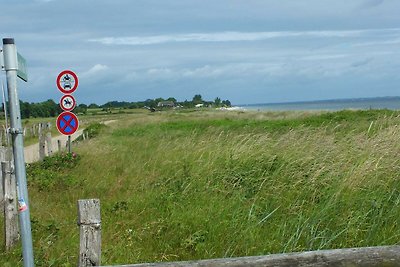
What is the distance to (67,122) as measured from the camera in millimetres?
15781

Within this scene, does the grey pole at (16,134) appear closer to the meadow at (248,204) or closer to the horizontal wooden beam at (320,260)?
the horizontal wooden beam at (320,260)

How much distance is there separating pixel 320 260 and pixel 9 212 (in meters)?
4.62

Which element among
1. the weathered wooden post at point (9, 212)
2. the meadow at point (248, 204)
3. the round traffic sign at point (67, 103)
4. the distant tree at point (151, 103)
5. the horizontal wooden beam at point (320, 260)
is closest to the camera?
the horizontal wooden beam at point (320, 260)

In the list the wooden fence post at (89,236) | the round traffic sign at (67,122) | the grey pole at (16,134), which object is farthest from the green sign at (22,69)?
the round traffic sign at (67,122)

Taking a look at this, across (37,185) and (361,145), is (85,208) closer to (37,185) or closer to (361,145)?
(361,145)

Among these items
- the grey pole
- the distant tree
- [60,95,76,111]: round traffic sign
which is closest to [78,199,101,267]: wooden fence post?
the grey pole

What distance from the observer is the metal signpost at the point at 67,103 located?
15711 millimetres

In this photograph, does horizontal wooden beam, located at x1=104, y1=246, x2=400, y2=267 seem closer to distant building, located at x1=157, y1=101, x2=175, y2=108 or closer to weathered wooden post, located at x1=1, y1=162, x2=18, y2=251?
weathered wooden post, located at x1=1, y1=162, x2=18, y2=251

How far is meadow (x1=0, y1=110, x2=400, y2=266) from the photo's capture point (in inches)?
225

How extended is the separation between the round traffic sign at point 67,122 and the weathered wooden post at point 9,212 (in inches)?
353

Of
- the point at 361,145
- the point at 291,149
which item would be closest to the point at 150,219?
the point at 291,149

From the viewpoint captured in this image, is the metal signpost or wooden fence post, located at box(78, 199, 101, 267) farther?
the metal signpost

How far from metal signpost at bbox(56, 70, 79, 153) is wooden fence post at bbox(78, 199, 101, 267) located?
12.4 meters

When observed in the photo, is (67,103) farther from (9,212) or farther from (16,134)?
(16,134)
